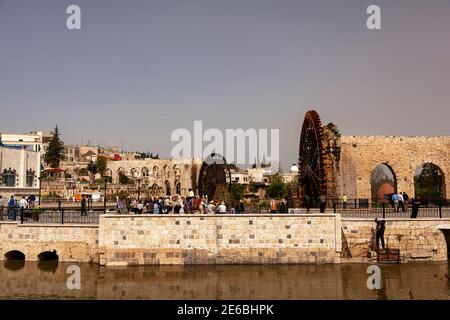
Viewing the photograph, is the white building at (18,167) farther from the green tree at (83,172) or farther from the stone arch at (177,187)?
the green tree at (83,172)

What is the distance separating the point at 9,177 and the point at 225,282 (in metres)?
35.1

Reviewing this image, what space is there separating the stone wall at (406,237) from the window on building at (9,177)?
35502mm

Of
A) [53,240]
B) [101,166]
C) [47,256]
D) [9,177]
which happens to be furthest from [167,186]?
[53,240]

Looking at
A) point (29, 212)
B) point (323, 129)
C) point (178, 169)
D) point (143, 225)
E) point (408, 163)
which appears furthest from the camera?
point (178, 169)

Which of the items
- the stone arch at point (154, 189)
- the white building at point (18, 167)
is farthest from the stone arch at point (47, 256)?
the stone arch at point (154, 189)

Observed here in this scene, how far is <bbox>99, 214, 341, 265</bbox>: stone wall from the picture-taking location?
51.1ft

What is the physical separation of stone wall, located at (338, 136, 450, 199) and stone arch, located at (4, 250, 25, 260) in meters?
16.9

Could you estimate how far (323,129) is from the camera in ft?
80.8

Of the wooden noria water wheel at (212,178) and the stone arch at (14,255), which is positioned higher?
the wooden noria water wheel at (212,178)

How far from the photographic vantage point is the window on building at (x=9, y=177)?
42.1m

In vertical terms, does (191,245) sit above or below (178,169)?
below
